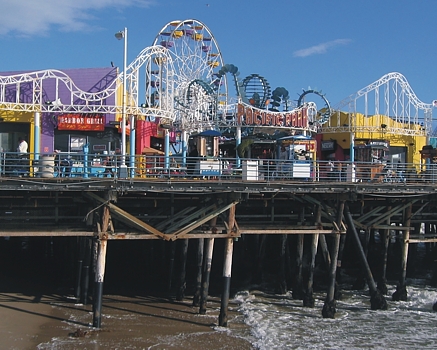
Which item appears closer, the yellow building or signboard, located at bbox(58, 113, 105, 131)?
signboard, located at bbox(58, 113, 105, 131)

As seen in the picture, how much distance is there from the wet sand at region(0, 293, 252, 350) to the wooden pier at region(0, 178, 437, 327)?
0.62 meters

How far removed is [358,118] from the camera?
39844 millimetres

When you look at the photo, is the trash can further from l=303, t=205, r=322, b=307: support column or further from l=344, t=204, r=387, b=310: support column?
l=344, t=204, r=387, b=310: support column

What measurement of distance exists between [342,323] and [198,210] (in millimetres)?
5437

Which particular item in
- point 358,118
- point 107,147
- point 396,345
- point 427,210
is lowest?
point 396,345

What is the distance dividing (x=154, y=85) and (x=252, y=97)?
9472 mm

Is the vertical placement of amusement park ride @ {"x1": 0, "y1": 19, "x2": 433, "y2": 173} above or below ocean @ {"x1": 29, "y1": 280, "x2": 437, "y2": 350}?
above

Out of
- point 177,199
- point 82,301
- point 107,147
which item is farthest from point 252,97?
point 82,301

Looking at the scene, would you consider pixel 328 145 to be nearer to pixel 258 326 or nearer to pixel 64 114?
pixel 64 114

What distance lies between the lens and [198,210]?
17578mm

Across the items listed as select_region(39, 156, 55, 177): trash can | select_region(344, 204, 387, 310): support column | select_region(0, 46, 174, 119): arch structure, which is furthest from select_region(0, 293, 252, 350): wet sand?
select_region(0, 46, 174, 119): arch structure

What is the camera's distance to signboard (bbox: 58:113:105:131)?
29562 millimetres

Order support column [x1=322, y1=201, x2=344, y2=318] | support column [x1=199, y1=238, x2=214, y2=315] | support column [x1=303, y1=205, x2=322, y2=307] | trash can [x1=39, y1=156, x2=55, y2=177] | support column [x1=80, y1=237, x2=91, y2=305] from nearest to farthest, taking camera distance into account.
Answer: trash can [x1=39, y1=156, x2=55, y2=177]
support column [x1=199, y1=238, x2=214, y2=315]
support column [x1=322, y1=201, x2=344, y2=318]
support column [x1=303, y1=205, x2=322, y2=307]
support column [x1=80, y1=237, x2=91, y2=305]

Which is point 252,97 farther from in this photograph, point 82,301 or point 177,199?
point 82,301
